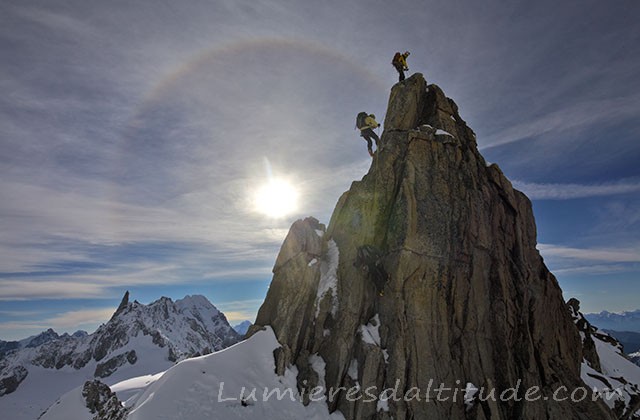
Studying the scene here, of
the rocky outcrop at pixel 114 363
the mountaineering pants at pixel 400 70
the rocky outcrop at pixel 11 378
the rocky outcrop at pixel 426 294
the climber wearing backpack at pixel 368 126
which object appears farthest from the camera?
the rocky outcrop at pixel 114 363

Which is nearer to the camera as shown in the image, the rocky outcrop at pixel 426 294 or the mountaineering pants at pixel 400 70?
the rocky outcrop at pixel 426 294

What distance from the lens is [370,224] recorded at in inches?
1234

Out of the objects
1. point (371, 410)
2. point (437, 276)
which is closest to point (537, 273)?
point (437, 276)

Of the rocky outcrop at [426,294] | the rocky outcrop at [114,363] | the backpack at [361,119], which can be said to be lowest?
the rocky outcrop at [114,363]

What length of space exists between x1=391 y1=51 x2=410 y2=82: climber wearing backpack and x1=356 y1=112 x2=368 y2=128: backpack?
5.89m

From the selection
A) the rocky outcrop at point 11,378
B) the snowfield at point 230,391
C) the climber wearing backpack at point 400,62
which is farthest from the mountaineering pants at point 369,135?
the rocky outcrop at point 11,378

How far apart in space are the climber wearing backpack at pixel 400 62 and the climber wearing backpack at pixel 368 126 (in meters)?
5.94

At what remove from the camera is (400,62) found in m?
36.9

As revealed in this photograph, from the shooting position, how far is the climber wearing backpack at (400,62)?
121ft

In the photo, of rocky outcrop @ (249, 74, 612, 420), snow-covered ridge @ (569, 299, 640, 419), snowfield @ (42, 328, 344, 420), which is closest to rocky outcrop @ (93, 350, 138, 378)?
rocky outcrop @ (249, 74, 612, 420)

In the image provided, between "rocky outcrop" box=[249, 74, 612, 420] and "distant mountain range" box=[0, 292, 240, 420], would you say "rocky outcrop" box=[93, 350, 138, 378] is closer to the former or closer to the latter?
"distant mountain range" box=[0, 292, 240, 420]

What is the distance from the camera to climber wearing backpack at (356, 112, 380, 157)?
36125mm

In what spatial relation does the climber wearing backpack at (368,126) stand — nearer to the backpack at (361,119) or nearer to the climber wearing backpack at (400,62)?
the backpack at (361,119)

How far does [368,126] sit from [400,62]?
826 cm
